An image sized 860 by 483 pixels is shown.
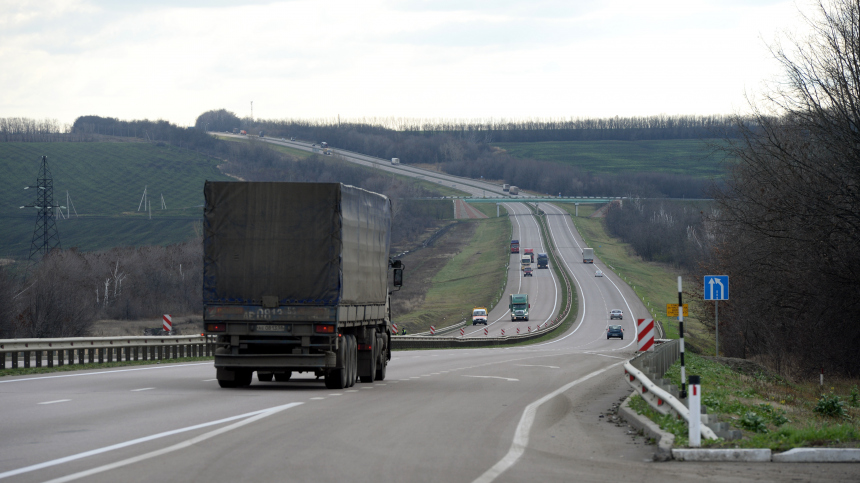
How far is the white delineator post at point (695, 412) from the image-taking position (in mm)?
9648

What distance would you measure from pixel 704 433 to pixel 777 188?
22.3m

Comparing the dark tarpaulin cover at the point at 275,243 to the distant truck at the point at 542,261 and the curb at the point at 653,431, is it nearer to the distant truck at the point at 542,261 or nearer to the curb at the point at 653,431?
the curb at the point at 653,431

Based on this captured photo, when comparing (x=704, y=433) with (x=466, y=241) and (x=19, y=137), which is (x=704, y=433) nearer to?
(x=466, y=241)

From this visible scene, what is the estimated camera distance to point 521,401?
17.3 meters

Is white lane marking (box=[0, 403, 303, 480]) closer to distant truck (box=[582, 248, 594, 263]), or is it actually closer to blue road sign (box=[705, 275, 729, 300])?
blue road sign (box=[705, 275, 729, 300])

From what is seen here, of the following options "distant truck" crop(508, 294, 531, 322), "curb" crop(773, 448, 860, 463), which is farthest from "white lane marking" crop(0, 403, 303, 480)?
"distant truck" crop(508, 294, 531, 322)

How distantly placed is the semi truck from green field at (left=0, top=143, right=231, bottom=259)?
2985 inches

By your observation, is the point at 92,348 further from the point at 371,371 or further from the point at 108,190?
the point at 108,190

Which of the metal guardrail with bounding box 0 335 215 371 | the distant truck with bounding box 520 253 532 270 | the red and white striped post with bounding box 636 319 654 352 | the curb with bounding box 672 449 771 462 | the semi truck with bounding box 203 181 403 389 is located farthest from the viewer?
the distant truck with bounding box 520 253 532 270

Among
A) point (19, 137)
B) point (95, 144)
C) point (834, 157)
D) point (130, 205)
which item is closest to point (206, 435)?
point (834, 157)

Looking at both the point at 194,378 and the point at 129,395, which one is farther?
the point at 194,378

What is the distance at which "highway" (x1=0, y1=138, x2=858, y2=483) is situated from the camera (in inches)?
340

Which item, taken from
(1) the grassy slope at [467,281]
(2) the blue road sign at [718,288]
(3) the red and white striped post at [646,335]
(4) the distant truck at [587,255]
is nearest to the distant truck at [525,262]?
(1) the grassy slope at [467,281]

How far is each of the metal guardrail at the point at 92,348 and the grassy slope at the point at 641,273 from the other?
5128 cm
